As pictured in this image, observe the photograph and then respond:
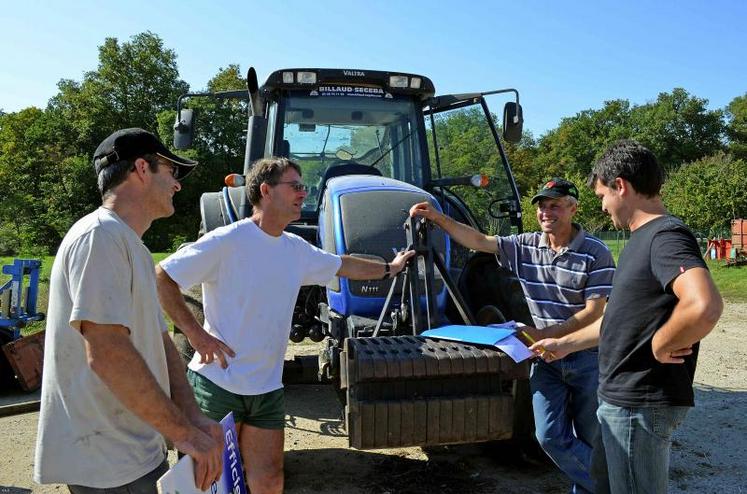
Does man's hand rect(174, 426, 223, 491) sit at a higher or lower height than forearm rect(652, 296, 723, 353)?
lower

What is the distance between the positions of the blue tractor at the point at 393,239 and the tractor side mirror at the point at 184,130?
0.04 ft

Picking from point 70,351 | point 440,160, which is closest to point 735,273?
point 440,160

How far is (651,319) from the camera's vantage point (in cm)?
232

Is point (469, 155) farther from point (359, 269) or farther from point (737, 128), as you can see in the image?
point (737, 128)

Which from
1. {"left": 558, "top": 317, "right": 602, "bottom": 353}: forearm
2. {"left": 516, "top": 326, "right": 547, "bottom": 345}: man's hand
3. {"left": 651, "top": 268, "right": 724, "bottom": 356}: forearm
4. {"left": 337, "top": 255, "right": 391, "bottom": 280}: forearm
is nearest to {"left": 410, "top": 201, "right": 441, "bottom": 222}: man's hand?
{"left": 337, "top": 255, "right": 391, "bottom": 280}: forearm

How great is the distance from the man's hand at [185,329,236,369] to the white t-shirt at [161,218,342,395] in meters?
0.05

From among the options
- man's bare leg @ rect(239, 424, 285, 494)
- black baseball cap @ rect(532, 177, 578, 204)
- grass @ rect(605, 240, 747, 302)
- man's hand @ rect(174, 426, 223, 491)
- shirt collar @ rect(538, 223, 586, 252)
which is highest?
black baseball cap @ rect(532, 177, 578, 204)

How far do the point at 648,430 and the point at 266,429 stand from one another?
5.52 ft

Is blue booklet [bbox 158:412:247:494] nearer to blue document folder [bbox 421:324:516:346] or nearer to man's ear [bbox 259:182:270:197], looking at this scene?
man's ear [bbox 259:182:270:197]

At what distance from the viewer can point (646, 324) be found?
7.65 ft

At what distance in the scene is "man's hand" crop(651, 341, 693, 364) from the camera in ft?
7.35

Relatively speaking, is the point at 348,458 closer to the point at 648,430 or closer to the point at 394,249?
the point at 394,249

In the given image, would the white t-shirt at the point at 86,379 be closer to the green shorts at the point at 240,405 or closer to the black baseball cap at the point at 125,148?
the black baseball cap at the point at 125,148

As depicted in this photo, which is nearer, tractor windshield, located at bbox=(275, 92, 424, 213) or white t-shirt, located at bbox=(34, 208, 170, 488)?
white t-shirt, located at bbox=(34, 208, 170, 488)
